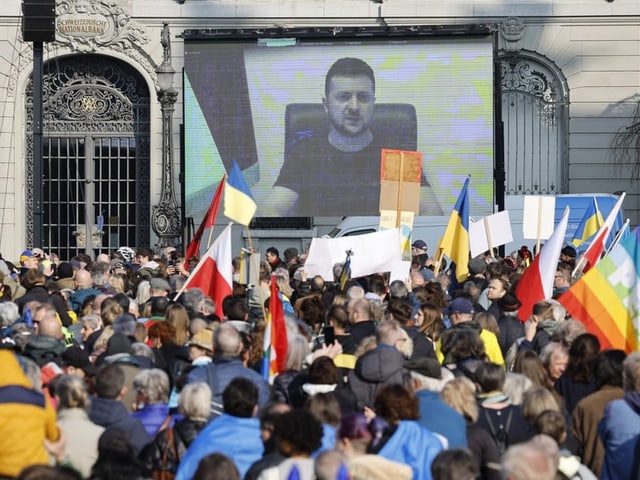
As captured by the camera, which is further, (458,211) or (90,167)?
(90,167)

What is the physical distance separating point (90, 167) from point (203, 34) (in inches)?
211

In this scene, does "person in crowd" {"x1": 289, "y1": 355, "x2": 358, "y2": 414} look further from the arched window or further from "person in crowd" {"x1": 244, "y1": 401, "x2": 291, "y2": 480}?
the arched window

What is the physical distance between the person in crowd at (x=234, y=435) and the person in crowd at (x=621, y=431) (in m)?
1.80

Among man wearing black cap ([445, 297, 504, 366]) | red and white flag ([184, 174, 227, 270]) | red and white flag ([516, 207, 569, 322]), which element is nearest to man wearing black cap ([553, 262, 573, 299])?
red and white flag ([516, 207, 569, 322])

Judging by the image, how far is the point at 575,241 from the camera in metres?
21.0

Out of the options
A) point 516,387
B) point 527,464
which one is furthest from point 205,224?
point 527,464

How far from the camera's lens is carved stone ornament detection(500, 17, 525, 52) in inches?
1182

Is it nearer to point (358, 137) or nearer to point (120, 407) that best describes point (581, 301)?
point (120, 407)

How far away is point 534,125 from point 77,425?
23016 millimetres

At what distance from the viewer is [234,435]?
7969mm

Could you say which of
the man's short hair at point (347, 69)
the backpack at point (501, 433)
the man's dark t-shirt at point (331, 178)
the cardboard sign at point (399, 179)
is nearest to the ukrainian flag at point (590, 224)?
the cardboard sign at point (399, 179)

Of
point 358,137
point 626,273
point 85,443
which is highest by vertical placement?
point 358,137

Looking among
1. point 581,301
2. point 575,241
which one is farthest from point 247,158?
point 581,301

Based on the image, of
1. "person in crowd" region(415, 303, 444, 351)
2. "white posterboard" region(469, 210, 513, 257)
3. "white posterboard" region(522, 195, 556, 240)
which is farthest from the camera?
"white posterboard" region(469, 210, 513, 257)
